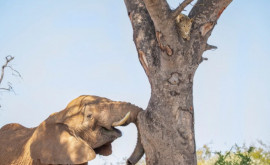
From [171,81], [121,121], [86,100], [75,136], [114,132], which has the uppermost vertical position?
[171,81]

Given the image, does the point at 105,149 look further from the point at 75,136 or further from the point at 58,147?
the point at 58,147

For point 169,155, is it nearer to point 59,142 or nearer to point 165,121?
point 165,121

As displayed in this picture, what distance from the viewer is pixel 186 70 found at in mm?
6137

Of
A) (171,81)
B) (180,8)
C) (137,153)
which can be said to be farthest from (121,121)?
(180,8)

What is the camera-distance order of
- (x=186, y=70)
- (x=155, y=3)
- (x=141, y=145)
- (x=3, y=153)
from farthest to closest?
1. (x=3, y=153)
2. (x=141, y=145)
3. (x=186, y=70)
4. (x=155, y=3)

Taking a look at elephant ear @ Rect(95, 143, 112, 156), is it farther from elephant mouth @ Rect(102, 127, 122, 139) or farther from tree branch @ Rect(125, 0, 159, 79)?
tree branch @ Rect(125, 0, 159, 79)

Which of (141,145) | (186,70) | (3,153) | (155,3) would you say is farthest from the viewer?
(3,153)

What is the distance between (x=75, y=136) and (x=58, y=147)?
30 centimetres

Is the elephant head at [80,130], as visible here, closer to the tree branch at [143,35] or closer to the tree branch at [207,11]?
the tree branch at [143,35]

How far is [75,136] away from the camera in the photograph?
6.70m

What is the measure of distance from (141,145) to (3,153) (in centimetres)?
234

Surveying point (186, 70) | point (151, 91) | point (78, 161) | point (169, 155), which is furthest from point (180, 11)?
point (78, 161)

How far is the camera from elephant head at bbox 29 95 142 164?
655cm

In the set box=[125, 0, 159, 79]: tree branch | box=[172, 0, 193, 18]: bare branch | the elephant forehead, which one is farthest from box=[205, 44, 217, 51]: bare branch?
the elephant forehead
